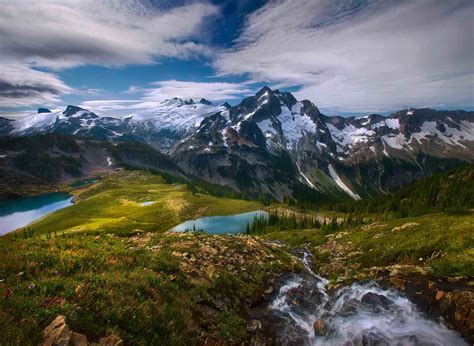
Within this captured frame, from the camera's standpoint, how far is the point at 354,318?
2581 centimetres

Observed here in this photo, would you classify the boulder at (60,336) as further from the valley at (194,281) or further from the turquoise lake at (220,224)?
the turquoise lake at (220,224)

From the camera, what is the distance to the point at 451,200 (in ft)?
444

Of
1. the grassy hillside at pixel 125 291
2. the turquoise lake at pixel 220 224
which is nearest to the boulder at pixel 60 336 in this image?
the grassy hillside at pixel 125 291

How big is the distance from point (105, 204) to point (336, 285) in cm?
17987

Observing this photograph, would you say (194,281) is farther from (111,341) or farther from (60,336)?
(60,336)

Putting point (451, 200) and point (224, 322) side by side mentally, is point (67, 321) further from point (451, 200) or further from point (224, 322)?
point (451, 200)

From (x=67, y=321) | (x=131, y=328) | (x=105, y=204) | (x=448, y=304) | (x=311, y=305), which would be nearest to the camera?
(x=67, y=321)

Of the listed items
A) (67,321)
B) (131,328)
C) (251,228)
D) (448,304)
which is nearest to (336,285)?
(448,304)

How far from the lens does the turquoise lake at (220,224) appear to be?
12912cm

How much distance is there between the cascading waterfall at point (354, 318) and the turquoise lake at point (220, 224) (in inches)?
3725

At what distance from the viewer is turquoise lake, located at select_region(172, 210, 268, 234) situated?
129125mm

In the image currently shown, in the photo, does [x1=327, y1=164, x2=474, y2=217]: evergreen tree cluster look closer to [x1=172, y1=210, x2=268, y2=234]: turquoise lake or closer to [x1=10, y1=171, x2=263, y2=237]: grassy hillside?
[x1=172, y1=210, x2=268, y2=234]: turquoise lake

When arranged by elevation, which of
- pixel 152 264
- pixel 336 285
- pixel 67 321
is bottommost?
pixel 336 285

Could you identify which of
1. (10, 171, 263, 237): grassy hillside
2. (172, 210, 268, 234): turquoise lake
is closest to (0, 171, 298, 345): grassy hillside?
(172, 210, 268, 234): turquoise lake
